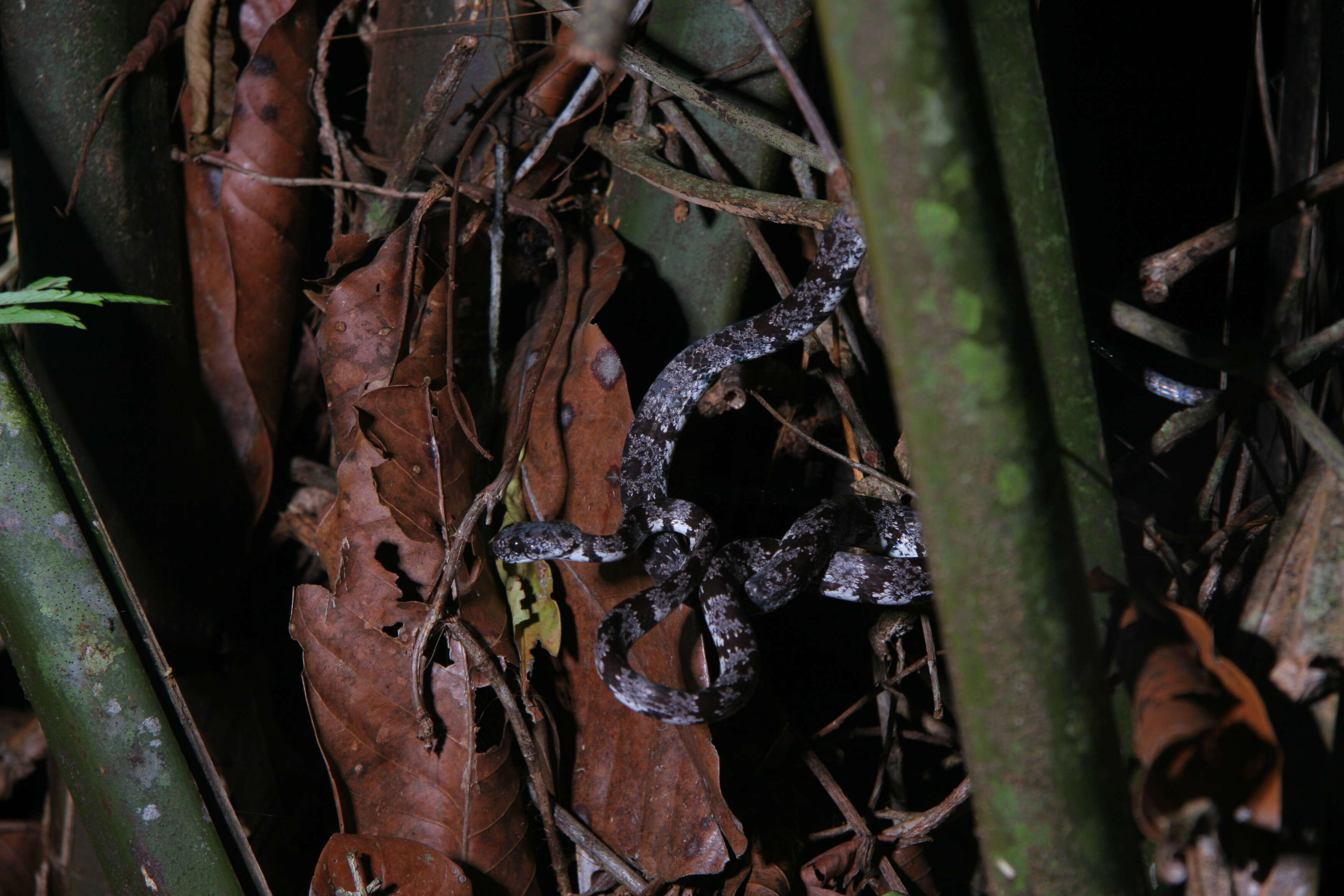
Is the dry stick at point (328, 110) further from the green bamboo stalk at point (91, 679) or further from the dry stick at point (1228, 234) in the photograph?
the dry stick at point (1228, 234)

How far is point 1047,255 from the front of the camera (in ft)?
3.69

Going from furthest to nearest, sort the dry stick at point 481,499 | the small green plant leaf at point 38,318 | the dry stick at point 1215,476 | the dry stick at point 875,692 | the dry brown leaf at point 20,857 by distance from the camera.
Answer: the dry brown leaf at point 20,857 < the dry stick at point 875,692 < the dry stick at point 481,499 < the dry stick at point 1215,476 < the small green plant leaf at point 38,318

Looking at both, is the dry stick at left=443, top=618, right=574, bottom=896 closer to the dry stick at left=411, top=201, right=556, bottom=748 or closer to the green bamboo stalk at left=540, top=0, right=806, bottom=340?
the dry stick at left=411, top=201, right=556, bottom=748

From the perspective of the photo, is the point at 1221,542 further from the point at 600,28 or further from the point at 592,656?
the point at 600,28

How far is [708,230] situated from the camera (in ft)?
7.35

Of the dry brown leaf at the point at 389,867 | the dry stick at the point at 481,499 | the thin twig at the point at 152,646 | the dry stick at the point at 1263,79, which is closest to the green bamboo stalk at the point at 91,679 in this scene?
the thin twig at the point at 152,646

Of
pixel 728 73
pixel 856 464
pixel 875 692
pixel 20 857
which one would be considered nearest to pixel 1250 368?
pixel 856 464

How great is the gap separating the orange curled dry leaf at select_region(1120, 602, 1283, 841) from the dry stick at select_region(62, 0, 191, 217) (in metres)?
2.60

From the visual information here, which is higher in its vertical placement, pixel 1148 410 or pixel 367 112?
pixel 367 112

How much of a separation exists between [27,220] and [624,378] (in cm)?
167

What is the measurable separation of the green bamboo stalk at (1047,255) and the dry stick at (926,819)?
0.96m

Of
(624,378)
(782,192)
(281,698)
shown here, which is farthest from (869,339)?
(281,698)

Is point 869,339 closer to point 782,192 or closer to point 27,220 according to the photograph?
point 782,192

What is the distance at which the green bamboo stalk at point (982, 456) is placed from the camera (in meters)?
0.74
